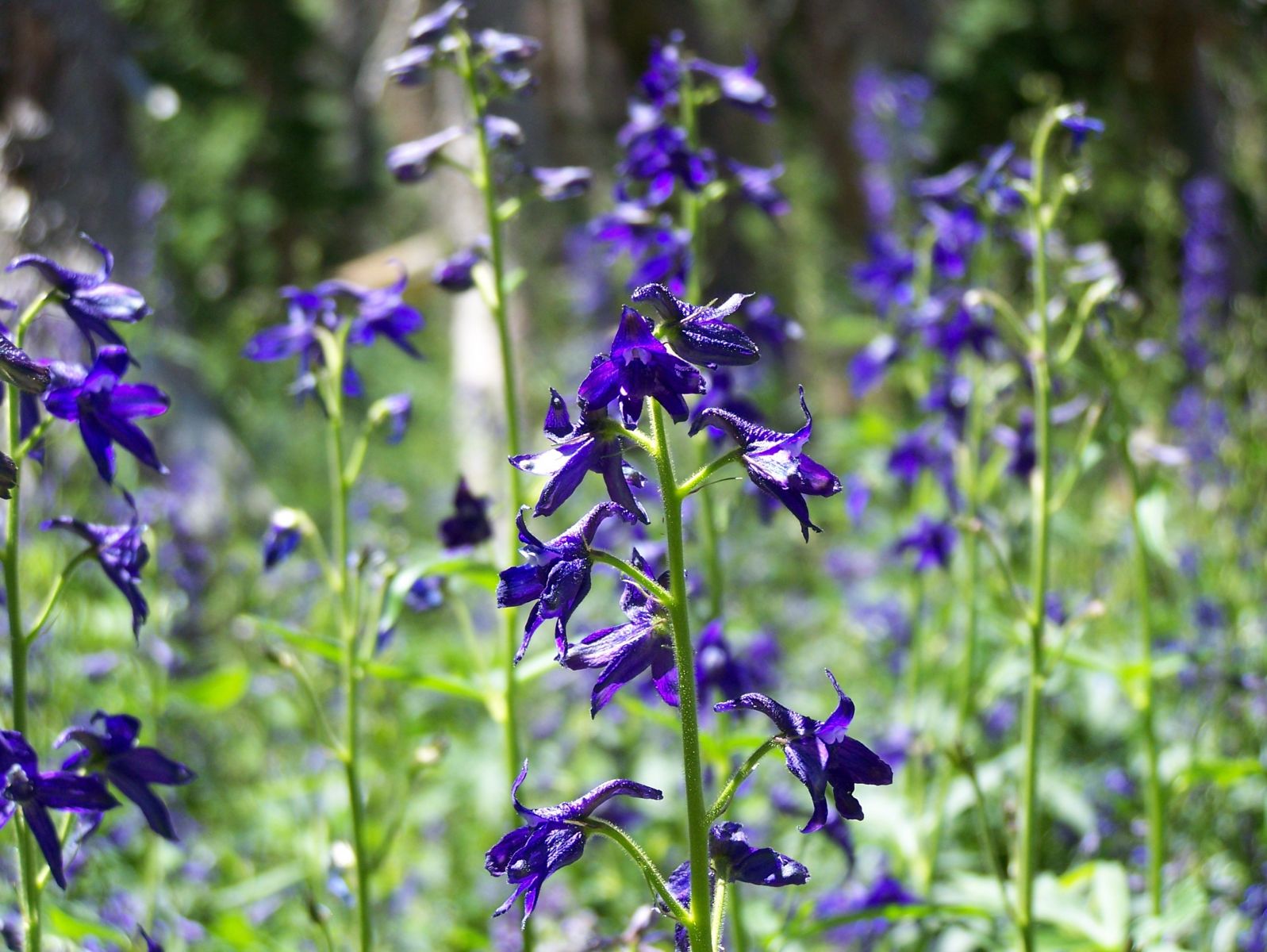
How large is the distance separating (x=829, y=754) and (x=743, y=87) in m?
1.67

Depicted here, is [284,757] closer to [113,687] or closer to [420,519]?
[113,687]

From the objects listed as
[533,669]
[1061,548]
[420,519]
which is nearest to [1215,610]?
[1061,548]

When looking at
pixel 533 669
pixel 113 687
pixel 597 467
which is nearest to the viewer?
pixel 597 467

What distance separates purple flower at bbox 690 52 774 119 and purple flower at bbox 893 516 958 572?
1292 mm

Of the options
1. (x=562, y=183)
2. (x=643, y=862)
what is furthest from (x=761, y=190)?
(x=643, y=862)

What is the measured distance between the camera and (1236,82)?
12867 mm

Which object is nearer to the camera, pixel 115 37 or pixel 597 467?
pixel 597 467

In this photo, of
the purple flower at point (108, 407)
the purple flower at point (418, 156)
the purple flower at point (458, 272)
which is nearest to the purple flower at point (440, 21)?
the purple flower at point (418, 156)

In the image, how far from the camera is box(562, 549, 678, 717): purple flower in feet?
4.04

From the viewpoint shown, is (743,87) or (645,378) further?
(743,87)

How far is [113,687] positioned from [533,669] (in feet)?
7.99

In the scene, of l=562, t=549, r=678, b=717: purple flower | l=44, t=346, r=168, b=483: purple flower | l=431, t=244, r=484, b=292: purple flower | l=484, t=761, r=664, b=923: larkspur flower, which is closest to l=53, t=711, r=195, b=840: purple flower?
l=44, t=346, r=168, b=483: purple flower

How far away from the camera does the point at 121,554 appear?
1.66 metres

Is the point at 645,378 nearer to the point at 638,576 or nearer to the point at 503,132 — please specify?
the point at 638,576
